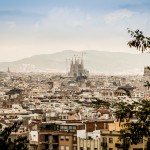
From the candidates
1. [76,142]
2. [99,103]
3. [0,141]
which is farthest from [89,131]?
[99,103]

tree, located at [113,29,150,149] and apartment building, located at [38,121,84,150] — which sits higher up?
tree, located at [113,29,150,149]

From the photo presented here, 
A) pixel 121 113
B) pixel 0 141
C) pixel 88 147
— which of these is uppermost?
pixel 121 113

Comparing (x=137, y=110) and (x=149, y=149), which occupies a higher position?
(x=137, y=110)

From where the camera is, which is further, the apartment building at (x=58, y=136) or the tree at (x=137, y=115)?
the apartment building at (x=58, y=136)

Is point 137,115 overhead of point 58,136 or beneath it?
overhead

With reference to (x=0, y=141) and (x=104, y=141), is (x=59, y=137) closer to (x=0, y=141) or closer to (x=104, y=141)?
(x=104, y=141)

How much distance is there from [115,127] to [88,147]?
3359mm

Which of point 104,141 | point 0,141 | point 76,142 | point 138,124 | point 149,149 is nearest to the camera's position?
point 138,124

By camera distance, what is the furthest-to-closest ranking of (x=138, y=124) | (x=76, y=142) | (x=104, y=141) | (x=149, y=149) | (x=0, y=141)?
(x=76, y=142) → (x=104, y=141) → (x=0, y=141) → (x=149, y=149) → (x=138, y=124)

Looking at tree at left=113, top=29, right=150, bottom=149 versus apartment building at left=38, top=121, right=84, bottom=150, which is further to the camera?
apartment building at left=38, top=121, right=84, bottom=150

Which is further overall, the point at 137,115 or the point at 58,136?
the point at 58,136

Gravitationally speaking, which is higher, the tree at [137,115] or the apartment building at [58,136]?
the tree at [137,115]

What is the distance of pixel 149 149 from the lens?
17.7m

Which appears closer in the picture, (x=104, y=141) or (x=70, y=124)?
→ (x=104, y=141)
